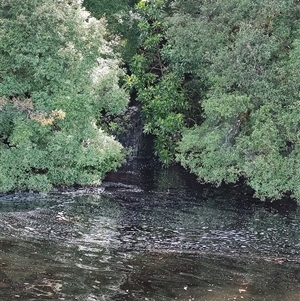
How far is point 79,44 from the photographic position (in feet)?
70.2

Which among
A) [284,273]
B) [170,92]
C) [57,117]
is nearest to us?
[284,273]

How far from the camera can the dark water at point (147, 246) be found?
486 inches

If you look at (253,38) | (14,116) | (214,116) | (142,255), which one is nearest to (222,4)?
(253,38)

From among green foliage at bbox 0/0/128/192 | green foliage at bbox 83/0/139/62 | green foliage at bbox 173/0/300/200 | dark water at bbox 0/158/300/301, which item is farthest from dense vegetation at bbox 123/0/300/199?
green foliage at bbox 0/0/128/192

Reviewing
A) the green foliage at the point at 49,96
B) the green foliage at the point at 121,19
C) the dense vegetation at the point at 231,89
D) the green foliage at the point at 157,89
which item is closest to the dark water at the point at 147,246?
the green foliage at the point at 49,96

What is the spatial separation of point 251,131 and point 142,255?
10.4 m

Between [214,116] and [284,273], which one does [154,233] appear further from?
[214,116]

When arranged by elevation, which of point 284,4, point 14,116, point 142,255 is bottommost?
point 142,255

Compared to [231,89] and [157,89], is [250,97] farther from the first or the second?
[157,89]

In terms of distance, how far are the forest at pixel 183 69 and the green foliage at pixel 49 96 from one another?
43mm

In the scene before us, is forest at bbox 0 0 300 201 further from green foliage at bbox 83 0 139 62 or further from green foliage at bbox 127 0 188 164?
green foliage at bbox 83 0 139 62

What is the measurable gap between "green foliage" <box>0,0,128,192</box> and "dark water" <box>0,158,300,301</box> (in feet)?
3.80

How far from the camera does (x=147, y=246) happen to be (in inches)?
610

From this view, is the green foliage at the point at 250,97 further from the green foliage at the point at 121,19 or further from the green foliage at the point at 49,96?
the green foliage at the point at 121,19
